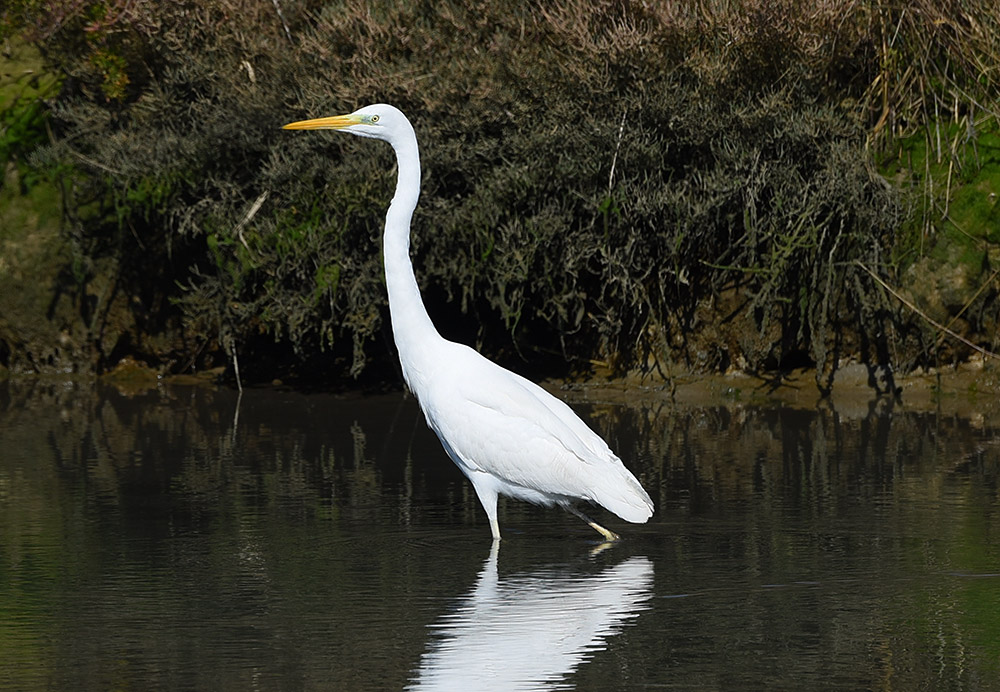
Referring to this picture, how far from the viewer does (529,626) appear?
5441mm

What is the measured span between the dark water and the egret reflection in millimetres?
14

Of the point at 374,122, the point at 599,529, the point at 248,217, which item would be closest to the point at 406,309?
the point at 374,122

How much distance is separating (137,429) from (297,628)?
4.90 m

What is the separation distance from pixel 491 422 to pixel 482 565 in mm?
781

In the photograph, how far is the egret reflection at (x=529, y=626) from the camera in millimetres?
4891

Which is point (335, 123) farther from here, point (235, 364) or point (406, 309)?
point (235, 364)

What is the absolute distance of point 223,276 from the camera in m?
11.4

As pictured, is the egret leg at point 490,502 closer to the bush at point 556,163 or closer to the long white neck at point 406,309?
the long white neck at point 406,309

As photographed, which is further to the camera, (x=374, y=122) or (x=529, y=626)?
(x=374, y=122)

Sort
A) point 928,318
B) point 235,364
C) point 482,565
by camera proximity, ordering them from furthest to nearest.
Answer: point 235,364, point 928,318, point 482,565

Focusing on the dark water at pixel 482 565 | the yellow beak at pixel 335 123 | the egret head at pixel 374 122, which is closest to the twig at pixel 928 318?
the dark water at pixel 482 565

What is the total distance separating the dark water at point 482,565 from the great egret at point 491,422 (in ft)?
0.82

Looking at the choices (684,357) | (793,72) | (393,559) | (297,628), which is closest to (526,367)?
(684,357)

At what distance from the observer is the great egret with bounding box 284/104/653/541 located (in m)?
6.68
